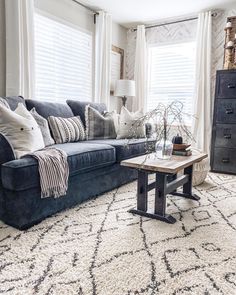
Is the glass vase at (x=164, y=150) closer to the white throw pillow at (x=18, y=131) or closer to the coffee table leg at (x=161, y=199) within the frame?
the coffee table leg at (x=161, y=199)

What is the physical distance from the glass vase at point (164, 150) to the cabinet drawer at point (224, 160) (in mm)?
1672

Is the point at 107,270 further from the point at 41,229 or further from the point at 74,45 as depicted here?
the point at 74,45

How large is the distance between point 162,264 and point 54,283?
58 centimetres

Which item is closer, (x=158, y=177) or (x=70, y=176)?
(x=158, y=177)

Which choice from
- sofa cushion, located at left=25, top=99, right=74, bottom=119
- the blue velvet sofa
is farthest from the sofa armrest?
sofa cushion, located at left=25, top=99, right=74, bottom=119

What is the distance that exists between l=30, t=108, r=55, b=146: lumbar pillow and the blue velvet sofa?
207 mm

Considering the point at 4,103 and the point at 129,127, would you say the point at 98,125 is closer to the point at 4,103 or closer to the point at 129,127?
the point at 129,127

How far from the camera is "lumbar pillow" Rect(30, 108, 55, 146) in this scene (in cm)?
252

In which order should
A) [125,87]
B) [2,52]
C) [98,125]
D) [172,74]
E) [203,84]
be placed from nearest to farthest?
1. [2,52]
2. [98,125]
3. [203,84]
4. [125,87]
5. [172,74]

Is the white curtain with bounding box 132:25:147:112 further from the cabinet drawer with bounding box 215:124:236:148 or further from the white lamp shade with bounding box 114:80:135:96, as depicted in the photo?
the cabinet drawer with bounding box 215:124:236:148

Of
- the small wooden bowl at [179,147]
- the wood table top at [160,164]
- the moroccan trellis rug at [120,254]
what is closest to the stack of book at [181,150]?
the small wooden bowl at [179,147]

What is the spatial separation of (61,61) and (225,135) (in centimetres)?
250

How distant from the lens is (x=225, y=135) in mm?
3568

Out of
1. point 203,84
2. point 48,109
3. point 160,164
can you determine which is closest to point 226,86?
point 203,84
